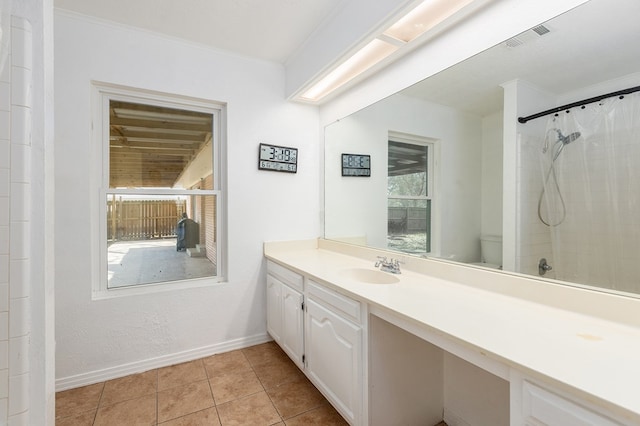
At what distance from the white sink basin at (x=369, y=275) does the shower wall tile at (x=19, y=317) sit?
1.39 metres

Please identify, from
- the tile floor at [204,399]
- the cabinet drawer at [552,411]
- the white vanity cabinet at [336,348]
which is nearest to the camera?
the cabinet drawer at [552,411]

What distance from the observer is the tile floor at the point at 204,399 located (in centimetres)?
157

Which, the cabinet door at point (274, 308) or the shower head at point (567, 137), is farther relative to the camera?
the cabinet door at point (274, 308)

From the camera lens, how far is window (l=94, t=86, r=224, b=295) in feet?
6.73

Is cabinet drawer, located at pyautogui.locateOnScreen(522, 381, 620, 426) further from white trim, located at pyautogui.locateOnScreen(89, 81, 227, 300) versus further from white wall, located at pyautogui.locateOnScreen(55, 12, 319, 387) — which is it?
white trim, located at pyautogui.locateOnScreen(89, 81, 227, 300)

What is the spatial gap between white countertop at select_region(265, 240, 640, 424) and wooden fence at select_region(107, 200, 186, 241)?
1514 mm

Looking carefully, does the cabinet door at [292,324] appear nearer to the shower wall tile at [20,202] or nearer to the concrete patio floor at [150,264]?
the concrete patio floor at [150,264]

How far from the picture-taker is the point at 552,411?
0.69m

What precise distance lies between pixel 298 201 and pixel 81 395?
6.75 ft

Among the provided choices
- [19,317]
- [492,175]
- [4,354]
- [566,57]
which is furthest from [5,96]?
[566,57]

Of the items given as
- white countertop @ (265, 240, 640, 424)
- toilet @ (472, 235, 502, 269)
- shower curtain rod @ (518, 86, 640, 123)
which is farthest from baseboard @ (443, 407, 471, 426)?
shower curtain rod @ (518, 86, 640, 123)

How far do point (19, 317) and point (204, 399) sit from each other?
1.20 meters

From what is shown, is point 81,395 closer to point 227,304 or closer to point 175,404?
point 175,404

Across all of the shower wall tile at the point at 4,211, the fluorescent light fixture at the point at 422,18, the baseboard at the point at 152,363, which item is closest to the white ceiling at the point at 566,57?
the fluorescent light fixture at the point at 422,18
